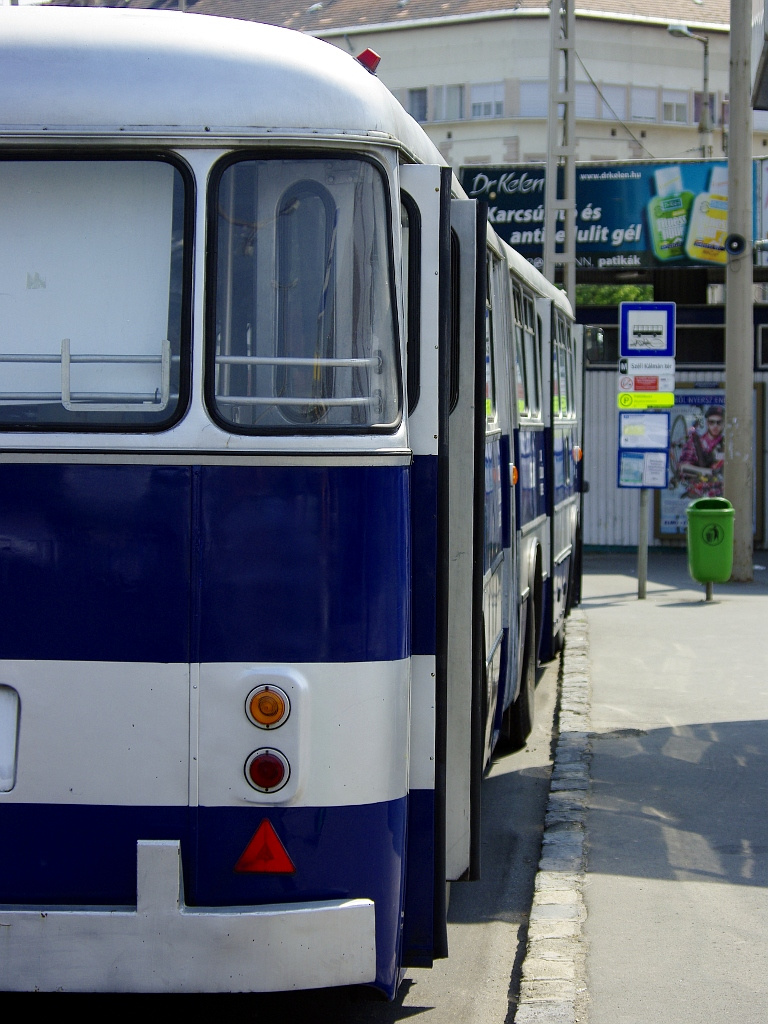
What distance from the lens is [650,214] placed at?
2478 cm

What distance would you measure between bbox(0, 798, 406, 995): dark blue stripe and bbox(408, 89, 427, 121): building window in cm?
5352

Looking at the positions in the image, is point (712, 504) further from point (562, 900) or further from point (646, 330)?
point (562, 900)

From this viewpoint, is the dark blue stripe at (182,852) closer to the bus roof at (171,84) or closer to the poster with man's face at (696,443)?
the bus roof at (171,84)

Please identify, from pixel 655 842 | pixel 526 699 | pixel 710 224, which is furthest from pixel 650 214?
pixel 655 842

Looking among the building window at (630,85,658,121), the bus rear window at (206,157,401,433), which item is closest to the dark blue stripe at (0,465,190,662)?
the bus rear window at (206,157,401,433)

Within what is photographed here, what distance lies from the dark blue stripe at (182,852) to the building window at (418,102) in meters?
53.5

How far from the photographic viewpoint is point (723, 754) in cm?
849

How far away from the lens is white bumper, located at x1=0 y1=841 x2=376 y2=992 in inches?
149

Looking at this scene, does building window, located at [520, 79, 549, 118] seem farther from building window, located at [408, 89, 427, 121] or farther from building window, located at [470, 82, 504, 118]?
building window, located at [408, 89, 427, 121]

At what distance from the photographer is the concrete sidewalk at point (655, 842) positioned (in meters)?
4.98

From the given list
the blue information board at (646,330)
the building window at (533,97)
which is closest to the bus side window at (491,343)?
the blue information board at (646,330)

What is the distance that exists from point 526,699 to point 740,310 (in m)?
10.7

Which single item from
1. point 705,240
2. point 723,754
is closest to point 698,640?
point 723,754

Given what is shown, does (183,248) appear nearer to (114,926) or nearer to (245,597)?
(245,597)
